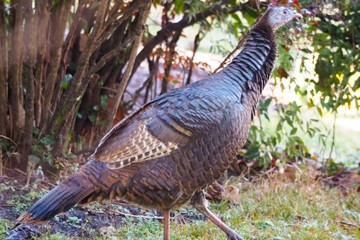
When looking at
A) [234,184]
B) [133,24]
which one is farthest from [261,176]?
[133,24]

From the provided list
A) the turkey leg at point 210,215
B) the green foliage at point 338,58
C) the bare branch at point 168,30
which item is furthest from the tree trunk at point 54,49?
the green foliage at point 338,58

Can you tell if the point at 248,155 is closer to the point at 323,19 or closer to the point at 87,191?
the point at 323,19

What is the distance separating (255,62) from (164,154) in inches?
38.9

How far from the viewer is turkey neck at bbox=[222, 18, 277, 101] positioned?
193 inches

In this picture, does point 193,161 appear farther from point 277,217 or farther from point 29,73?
point 29,73

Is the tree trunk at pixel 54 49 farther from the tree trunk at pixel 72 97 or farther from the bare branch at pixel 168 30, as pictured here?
the bare branch at pixel 168 30

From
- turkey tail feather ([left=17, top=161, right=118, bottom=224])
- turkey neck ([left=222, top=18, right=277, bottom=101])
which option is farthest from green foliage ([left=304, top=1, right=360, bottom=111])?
turkey tail feather ([left=17, top=161, right=118, bottom=224])

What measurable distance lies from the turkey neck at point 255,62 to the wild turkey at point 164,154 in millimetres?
178

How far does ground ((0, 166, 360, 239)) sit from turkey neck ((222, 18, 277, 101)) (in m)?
1.06

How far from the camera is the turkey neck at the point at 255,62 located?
4895 millimetres

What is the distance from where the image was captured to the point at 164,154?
14.7ft

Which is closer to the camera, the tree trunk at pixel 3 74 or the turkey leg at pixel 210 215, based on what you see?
the turkey leg at pixel 210 215

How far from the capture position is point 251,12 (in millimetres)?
6664

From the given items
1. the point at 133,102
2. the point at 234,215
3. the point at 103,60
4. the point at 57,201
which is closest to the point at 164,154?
the point at 57,201
